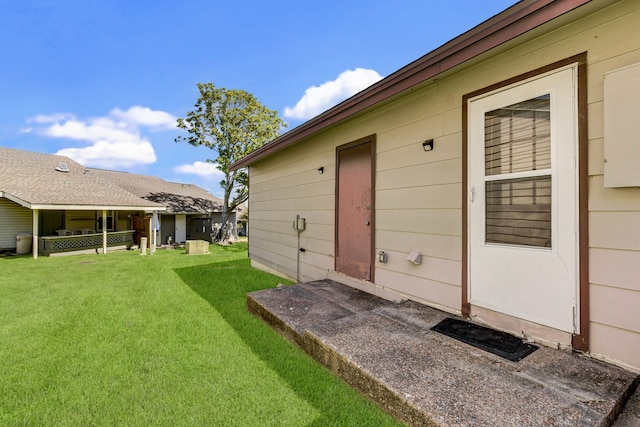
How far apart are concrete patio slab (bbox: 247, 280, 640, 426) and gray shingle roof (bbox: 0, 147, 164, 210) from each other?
1276cm

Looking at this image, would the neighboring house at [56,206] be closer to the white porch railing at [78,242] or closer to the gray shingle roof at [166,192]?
the white porch railing at [78,242]

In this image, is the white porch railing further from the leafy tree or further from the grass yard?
the grass yard

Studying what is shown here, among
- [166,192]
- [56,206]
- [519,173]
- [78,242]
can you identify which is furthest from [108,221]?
[519,173]

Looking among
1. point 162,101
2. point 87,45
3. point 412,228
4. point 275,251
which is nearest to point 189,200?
point 162,101

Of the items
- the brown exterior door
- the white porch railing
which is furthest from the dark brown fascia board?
the white porch railing

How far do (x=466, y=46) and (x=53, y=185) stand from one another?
52.6 feet

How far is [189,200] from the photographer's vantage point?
18531mm

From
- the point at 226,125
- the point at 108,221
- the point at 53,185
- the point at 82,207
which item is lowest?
the point at 108,221

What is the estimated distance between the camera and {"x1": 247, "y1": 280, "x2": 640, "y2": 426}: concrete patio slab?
4.48 feet

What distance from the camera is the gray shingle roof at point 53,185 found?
10.5 m

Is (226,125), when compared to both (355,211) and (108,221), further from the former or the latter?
(355,211)

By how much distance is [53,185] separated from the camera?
11891 mm

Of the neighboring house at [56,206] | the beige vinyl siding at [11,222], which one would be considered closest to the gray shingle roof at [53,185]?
the neighboring house at [56,206]

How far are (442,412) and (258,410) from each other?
127 centimetres
